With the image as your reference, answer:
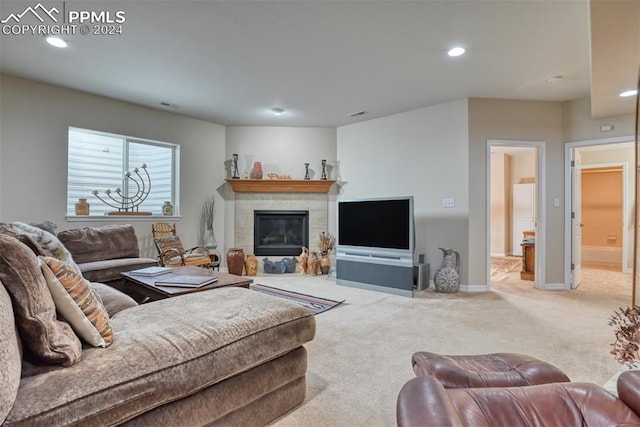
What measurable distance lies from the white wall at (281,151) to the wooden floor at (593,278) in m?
3.03

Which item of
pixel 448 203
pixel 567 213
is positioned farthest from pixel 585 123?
pixel 448 203

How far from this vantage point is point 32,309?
1131 mm

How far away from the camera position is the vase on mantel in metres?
5.60

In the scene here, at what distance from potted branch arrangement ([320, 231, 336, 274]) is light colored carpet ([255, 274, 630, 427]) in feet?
3.89

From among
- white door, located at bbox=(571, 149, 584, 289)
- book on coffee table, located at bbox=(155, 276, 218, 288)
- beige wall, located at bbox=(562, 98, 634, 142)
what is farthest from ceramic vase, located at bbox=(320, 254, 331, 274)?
beige wall, located at bbox=(562, 98, 634, 142)

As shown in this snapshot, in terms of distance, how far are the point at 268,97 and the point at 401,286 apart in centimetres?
308

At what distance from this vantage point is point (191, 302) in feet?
6.34

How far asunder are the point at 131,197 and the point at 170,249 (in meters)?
1.13

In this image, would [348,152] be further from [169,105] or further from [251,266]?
[169,105]

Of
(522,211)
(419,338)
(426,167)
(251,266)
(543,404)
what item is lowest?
(419,338)

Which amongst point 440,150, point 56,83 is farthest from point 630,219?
point 56,83

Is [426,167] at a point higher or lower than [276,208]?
higher

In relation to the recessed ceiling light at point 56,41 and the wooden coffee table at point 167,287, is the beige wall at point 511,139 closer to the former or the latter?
the wooden coffee table at point 167,287

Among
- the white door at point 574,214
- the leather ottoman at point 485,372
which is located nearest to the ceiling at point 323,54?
the white door at point 574,214
